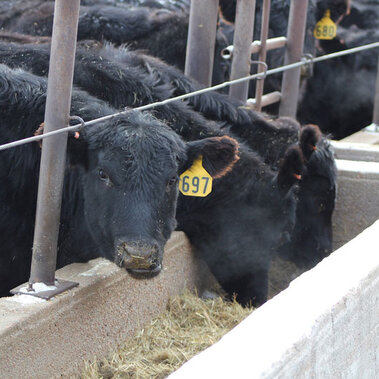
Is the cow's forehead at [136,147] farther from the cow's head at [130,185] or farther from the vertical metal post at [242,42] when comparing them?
the vertical metal post at [242,42]

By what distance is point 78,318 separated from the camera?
11.2 ft

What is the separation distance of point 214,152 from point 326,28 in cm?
449

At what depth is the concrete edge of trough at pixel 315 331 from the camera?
7.07 ft

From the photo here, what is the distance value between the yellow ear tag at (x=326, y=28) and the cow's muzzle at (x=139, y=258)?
5.23 m

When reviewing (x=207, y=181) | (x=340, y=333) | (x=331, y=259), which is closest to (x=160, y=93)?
(x=207, y=181)

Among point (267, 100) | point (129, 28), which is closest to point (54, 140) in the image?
point (267, 100)

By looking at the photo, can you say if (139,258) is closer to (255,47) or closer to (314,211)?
(314,211)

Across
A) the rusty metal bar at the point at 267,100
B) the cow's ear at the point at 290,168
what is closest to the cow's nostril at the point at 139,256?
the cow's ear at the point at 290,168

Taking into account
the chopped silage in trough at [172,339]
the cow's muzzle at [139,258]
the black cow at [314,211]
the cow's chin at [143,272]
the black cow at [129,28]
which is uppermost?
the black cow at [129,28]

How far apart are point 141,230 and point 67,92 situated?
679 mm

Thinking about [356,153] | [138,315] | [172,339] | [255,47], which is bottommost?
[172,339]

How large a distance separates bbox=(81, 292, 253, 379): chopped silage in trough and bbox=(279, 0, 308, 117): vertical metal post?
259 cm

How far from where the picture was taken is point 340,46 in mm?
9727

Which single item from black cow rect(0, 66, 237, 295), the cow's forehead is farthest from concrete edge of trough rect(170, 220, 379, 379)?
the cow's forehead
